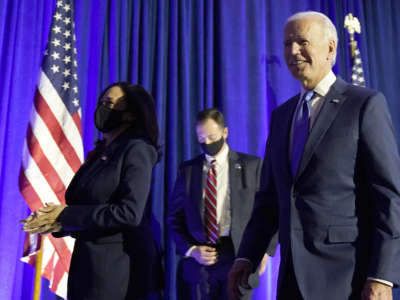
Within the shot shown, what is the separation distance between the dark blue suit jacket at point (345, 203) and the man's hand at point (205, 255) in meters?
1.35

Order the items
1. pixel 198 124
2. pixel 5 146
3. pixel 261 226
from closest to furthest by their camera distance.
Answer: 1. pixel 261 226
2. pixel 198 124
3. pixel 5 146

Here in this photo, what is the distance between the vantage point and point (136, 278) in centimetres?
169

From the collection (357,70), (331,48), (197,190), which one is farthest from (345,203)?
(357,70)

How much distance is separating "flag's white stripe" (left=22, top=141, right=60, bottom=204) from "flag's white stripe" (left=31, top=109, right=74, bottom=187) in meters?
0.11

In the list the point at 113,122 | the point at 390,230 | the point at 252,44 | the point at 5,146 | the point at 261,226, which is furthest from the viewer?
the point at 252,44

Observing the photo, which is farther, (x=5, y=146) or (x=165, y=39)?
(x=165, y=39)

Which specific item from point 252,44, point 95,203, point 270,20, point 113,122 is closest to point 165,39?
point 252,44

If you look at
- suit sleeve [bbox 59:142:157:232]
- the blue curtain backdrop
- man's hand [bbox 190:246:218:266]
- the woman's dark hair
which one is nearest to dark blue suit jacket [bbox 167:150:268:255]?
man's hand [bbox 190:246:218:266]

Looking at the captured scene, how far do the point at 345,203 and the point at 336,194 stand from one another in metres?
0.04

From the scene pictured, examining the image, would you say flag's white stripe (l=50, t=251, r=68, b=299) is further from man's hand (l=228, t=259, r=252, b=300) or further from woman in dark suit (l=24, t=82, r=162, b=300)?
man's hand (l=228, t=259, r=252, b=300)

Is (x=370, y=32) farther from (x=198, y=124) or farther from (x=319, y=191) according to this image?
(x=319, y=191)

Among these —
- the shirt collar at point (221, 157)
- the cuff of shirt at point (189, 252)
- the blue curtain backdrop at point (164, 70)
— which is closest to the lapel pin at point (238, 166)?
the shirt collar at point (221, 157)

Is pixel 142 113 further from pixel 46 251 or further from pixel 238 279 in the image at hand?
pixel 46 251

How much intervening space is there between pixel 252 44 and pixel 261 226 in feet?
10.2
